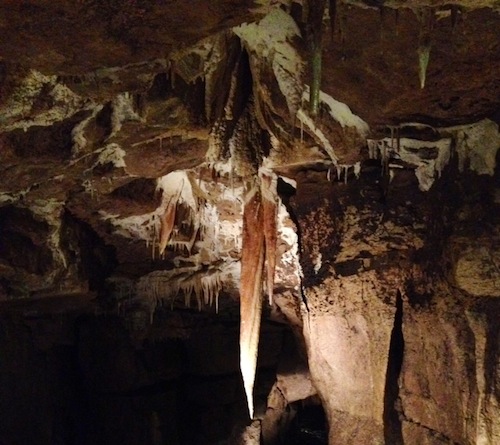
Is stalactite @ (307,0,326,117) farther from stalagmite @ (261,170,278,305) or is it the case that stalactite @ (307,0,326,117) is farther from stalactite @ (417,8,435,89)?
stalagmite @ (261,170,278,305)

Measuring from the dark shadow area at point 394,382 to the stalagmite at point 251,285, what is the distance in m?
1.08

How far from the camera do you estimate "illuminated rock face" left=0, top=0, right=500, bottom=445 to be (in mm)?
2617

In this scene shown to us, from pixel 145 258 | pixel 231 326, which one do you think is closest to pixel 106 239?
pixel 145 258

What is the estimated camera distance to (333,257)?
4.40 m

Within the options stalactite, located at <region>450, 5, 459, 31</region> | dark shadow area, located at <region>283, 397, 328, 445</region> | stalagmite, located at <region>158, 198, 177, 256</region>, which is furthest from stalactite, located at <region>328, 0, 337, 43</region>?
dark shadow area, located at <region>283, 397, 328, 445</region>

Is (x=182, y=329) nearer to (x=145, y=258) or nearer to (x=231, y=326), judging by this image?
(x=231, y=326)

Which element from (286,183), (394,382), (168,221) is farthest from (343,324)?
(168,221)

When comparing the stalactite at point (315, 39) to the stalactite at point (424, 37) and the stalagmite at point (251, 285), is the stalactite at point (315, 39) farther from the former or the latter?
the stalagmite at point (251, 285)

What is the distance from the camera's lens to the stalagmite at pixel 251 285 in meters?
4.68

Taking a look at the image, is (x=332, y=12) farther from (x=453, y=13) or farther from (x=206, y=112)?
(x=206, y=112)

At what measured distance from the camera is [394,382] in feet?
14.6

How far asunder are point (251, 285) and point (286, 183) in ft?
2.95

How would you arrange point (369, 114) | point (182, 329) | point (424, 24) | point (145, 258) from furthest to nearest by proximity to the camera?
point (182, 329) → point (145, 258) → point (369, 114) → point (424, 24)

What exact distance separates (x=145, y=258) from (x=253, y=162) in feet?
7.08
